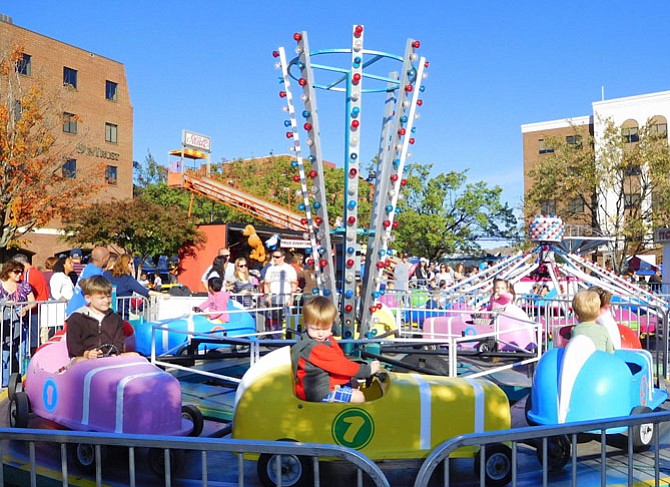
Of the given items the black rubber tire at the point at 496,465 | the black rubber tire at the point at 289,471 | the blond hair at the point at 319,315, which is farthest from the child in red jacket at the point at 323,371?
the black rubber tire at the point at 496,465

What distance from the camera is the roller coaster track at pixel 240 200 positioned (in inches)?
1195

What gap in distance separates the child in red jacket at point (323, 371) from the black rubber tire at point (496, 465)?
868 mm

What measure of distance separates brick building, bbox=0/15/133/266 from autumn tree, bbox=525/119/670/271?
21183mm

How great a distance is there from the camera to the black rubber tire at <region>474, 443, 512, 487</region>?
4.11 metres

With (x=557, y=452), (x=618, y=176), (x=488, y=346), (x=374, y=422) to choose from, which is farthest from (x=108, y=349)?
(x=618, y=176)

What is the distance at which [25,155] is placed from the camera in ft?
67.2

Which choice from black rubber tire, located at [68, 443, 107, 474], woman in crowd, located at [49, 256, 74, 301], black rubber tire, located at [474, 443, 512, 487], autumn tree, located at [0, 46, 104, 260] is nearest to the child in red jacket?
black rubber tire, located at [474, 443, 512, 487]

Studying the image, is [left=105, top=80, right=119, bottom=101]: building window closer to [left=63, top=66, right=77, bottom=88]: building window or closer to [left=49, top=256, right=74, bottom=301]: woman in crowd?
[left=63, top=66, right=77, bottom=88]: building window

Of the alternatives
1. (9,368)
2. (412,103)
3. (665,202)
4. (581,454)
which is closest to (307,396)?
(581,454)

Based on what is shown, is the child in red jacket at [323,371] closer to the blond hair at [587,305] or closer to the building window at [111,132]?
the blond hair at [587,305]

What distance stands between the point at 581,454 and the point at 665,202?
1029 inches

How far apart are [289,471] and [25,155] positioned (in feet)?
63.6

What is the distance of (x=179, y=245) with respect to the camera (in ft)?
95.1

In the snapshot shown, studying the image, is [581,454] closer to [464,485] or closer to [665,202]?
[464,485]
